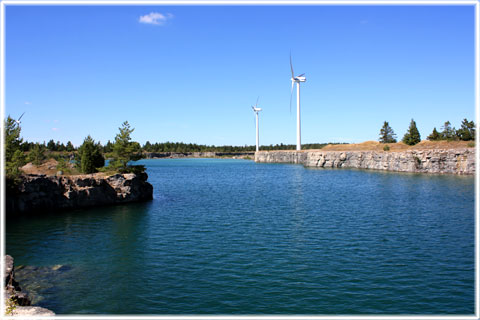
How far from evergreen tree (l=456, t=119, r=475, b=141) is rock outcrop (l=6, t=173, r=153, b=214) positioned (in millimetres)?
118648

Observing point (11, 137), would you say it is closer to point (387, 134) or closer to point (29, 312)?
point (29, 312)

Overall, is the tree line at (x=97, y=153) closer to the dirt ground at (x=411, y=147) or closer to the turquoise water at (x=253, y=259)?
the turquoise water at (x=253, y=259)

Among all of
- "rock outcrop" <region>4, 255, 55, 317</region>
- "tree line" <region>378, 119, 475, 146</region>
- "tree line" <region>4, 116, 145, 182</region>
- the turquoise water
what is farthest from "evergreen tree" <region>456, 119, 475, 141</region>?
"rock outcrop" <region>4, 255, 55, 317</region>

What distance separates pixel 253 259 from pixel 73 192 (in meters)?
32.3

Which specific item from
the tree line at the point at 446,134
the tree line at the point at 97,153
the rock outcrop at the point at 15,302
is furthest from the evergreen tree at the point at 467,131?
the rock outcrop at the point at 15,302

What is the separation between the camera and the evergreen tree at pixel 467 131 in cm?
12288

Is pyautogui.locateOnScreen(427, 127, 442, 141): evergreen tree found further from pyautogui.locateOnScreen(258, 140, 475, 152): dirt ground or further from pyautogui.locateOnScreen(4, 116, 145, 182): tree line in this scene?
pyautogui.locateOnScreen(4, 116, 145, 182): tree line

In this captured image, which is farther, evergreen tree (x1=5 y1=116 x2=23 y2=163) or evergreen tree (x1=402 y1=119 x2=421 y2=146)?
evergreen tree (x1=402 y1=119 x2=421 y2=146)

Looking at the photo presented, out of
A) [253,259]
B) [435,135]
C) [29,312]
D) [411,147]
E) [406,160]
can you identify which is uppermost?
[435,135]

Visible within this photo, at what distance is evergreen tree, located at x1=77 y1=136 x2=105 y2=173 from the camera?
52656 mm

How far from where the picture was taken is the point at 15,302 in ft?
42.6

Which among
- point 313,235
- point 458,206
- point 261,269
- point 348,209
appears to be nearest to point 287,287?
point 261,269

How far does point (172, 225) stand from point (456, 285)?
24.5 meters

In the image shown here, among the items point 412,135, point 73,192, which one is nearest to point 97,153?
point 73,192
